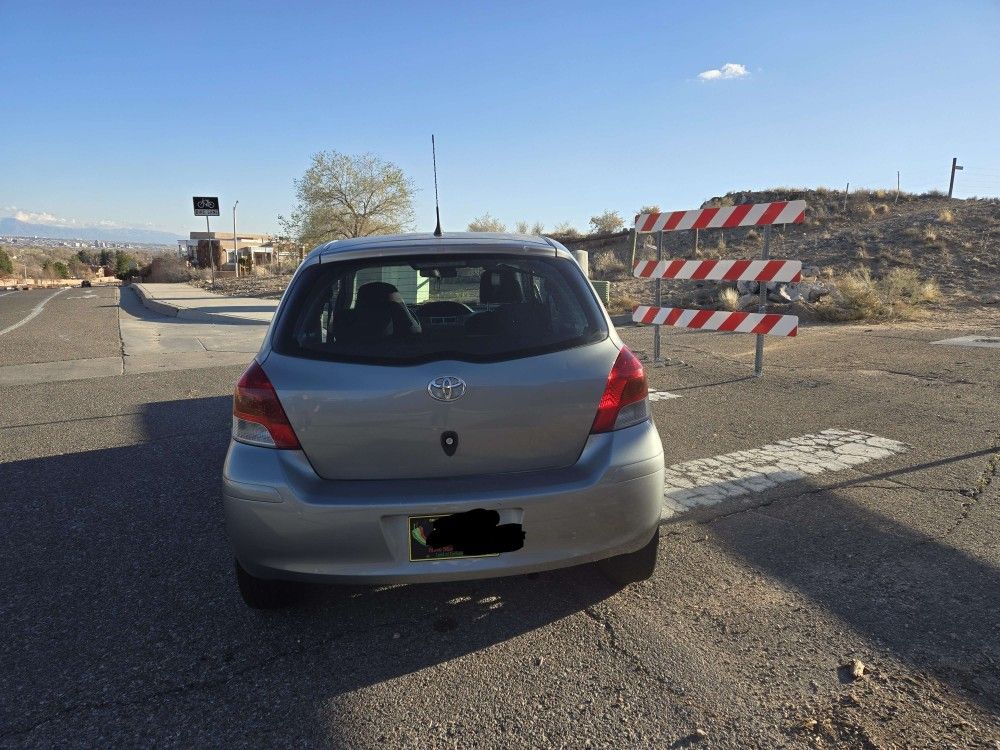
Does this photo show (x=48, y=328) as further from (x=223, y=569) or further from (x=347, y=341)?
(x=347, y=341)

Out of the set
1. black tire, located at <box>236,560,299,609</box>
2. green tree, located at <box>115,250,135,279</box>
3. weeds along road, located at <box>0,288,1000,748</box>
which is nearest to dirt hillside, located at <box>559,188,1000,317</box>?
weeds along road, located at <box>0,288,1000,748</box>

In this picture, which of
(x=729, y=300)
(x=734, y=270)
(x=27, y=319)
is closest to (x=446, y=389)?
(x=734, y=270)

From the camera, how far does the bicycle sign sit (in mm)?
23984

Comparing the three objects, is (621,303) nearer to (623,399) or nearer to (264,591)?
(623,399)

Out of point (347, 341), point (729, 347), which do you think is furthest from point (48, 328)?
point (347, 341)

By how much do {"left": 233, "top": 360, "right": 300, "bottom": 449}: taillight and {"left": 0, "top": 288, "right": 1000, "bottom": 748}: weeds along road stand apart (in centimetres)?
86

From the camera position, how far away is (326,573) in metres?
2.59

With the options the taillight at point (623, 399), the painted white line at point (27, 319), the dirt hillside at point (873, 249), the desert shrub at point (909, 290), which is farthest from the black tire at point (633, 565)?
the painted white line at point (27, 319)

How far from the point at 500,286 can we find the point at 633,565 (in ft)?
4.82

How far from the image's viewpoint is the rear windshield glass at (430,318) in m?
2.73

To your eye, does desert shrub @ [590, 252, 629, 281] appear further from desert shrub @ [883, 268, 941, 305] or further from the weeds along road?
the weeds along road

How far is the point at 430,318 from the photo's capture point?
3.23m

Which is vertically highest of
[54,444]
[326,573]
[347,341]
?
[347,341]

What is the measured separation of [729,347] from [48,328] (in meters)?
13.3
